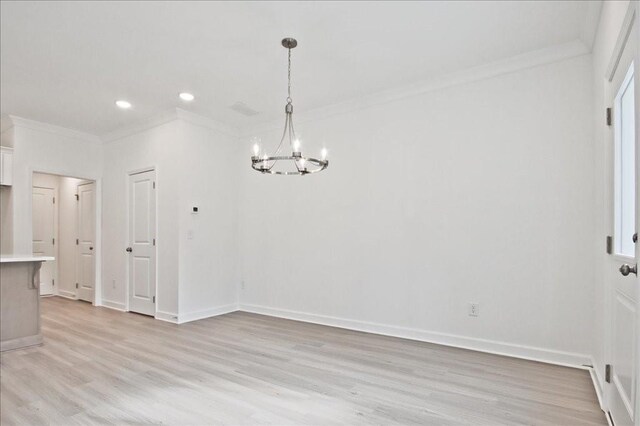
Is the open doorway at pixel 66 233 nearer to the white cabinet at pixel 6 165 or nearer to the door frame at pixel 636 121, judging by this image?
the white cabinet at pixel 6 165

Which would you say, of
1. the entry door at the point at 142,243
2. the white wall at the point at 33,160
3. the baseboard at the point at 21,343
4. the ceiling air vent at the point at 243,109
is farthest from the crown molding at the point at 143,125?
the baseboard at the point at 21,343

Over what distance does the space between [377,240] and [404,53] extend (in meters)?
2.01

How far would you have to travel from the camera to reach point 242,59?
352 cm

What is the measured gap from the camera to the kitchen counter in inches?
146

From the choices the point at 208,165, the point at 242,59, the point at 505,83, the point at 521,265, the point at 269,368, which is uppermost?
the point at 242,59

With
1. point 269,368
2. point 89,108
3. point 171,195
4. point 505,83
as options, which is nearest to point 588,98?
point 505,83

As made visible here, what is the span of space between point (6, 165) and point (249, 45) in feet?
13.7

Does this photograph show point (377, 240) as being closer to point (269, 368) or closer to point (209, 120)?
point (269, 368)

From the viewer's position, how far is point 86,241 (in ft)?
21.0

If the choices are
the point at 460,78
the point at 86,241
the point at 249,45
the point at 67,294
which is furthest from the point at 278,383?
the point at 67,294

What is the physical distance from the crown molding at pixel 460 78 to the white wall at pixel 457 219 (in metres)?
0.06

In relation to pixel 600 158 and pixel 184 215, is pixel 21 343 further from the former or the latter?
pixel 600 158

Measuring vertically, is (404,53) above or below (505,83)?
above

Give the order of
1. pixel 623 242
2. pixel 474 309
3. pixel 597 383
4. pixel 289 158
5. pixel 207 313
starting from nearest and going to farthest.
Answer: pixel 623 242 < pixel 597 383 < pixel 289 158 < pixel 474 309 < pixel 207 313
